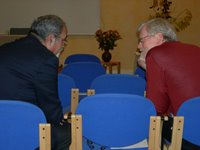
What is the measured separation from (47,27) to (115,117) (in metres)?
0.78

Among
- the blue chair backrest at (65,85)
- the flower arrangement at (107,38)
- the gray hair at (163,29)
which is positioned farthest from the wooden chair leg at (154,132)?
the flower arrangement at (107,38)

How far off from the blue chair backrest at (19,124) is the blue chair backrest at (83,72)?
1.83m

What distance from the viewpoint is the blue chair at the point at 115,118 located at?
1.67 meters

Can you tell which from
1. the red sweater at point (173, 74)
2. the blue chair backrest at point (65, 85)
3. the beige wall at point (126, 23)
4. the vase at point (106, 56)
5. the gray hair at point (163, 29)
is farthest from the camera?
the beige wall at point (126, 23)

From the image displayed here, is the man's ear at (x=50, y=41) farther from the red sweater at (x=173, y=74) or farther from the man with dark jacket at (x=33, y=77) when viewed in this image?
the red sweater at (x=173, y=74)

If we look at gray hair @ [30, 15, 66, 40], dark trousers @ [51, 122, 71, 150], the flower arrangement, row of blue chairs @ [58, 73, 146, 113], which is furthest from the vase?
dark trousers @ [51, 122, 71, 150]

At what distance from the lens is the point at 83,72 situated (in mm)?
3494

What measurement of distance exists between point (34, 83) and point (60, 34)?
486 mm

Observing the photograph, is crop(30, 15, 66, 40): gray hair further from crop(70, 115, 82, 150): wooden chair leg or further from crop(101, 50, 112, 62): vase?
crop(101, 50, 112, 62): vase

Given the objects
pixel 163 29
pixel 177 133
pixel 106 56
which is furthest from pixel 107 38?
pixel 177 133

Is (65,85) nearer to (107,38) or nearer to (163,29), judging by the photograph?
(163,29)

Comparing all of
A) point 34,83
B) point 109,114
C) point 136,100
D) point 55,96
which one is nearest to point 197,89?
point 136,100

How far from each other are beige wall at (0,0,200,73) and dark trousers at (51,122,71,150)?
4.45 meters

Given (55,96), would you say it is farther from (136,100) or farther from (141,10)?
(141,10)
